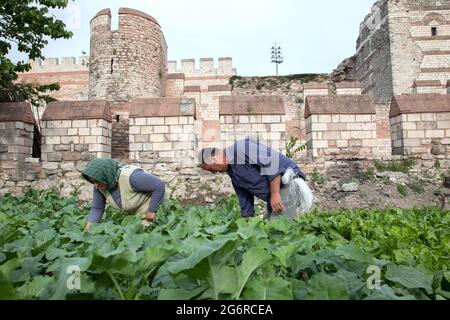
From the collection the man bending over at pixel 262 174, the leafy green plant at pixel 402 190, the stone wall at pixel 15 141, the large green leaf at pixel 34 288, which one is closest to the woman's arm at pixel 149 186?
the man bending over at pixel 262 174

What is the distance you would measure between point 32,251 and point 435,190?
7.97 metres

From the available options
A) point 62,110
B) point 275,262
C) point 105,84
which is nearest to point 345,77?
point 105,84

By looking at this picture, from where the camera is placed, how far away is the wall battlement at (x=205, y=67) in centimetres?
3303

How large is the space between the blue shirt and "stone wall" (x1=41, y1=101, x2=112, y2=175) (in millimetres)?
4843

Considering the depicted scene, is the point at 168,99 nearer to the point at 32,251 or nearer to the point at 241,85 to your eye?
the point at 32,251

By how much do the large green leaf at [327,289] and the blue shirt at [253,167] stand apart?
107 inches

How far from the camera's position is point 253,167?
13.5 ft

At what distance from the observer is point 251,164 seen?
408cm

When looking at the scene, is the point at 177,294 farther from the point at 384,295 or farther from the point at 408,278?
the point at 408,278

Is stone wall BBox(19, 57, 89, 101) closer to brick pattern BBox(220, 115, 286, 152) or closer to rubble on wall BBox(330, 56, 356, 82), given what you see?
rubble on wall BBox(330, 56, 356, 82)

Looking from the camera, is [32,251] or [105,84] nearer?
[32,251]

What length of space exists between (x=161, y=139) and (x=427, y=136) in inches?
231

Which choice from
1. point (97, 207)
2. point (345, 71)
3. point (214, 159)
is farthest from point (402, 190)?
point (345, 71)
